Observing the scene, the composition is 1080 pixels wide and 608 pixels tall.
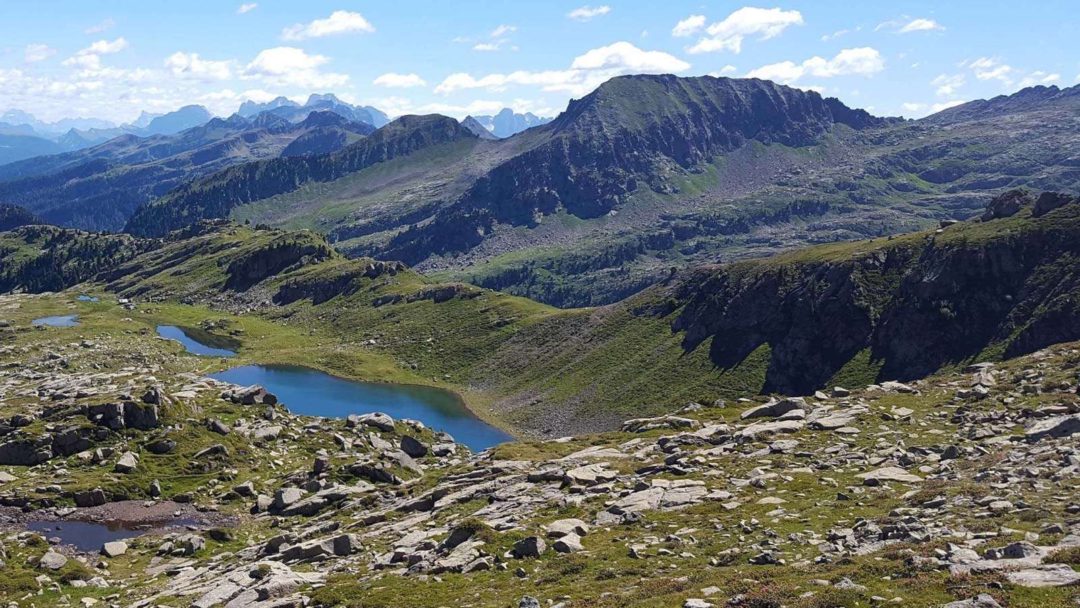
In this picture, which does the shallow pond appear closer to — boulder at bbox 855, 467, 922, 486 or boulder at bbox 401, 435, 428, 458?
boulder at bbox 401, 435, 428, 458

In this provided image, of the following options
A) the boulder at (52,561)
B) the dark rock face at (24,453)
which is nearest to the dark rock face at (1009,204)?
the dark rock face at (24,453)

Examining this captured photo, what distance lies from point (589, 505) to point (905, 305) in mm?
137204

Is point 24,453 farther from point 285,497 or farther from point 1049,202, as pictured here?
point 1049,202

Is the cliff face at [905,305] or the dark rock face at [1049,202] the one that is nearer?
the cliff face at [905,305]

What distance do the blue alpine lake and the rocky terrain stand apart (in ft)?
223

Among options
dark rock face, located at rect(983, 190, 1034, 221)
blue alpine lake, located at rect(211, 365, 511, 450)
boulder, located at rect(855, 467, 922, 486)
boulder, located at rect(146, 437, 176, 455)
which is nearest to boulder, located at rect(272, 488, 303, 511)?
boulder, located at rect(146, 437, 176, 455)

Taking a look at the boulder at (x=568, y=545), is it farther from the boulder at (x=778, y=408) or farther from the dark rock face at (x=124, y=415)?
the dark rock face at (x=124, y=415)

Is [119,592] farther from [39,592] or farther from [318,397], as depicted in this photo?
[318,397]

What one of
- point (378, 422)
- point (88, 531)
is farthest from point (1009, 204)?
point (88, 531)

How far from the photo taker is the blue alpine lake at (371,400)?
522ft

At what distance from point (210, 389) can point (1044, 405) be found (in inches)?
3738

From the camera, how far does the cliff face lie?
147500 millimetres

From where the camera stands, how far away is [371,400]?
178 metres

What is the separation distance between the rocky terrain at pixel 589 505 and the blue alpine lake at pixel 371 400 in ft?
223
